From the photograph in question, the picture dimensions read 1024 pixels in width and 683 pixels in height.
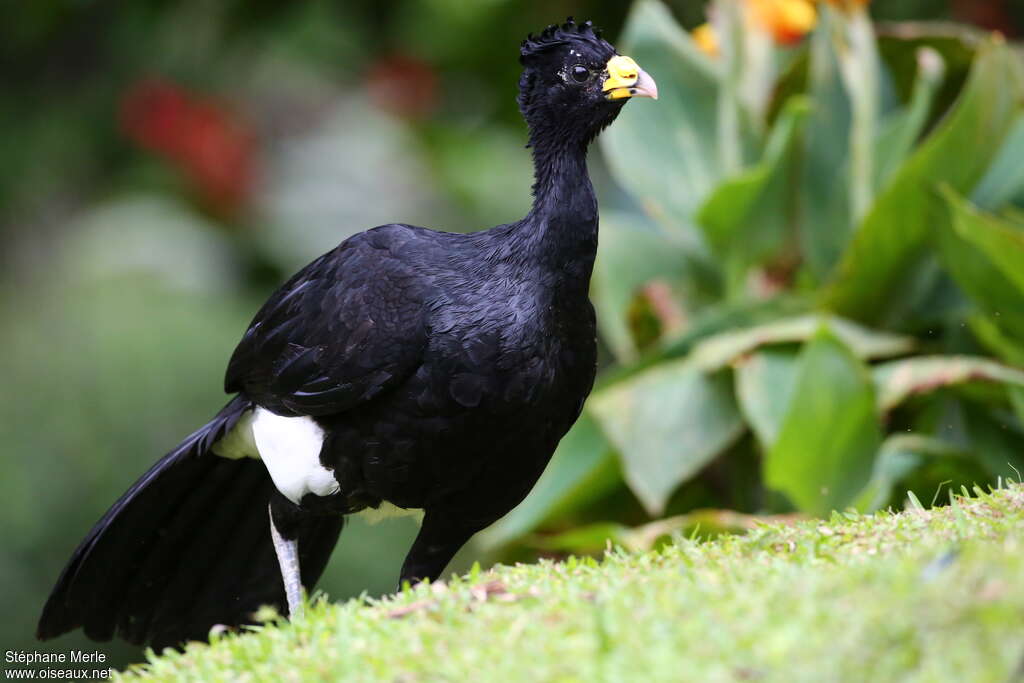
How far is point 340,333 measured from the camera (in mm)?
3936

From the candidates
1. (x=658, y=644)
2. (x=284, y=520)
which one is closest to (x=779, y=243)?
(x=284, y=520)

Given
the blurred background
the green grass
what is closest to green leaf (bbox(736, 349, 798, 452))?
the blurred background

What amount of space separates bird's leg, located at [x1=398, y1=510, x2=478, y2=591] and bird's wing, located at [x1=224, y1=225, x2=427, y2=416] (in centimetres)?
49

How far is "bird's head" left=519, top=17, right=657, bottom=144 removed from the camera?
3930 millimetres

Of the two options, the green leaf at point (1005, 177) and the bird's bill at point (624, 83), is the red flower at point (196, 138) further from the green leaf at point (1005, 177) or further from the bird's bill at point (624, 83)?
the bird's bill at point (624, 83)

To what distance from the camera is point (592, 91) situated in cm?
394

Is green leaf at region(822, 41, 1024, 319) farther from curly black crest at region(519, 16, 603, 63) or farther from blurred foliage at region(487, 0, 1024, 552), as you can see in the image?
curly black crest at region(519, 16, 603, 63)

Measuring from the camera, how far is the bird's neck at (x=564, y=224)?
12.5 ft

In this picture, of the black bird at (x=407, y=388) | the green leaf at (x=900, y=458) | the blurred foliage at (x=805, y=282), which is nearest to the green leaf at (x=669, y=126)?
the blurred foliage at (x=805, y=282)

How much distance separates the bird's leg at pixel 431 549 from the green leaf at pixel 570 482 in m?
1.99

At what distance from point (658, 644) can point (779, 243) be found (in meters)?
4.19

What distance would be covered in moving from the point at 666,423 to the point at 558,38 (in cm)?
225

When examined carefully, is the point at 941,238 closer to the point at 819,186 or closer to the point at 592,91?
the point at 819,186

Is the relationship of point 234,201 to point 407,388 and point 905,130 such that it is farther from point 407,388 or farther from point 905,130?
point 407,388
